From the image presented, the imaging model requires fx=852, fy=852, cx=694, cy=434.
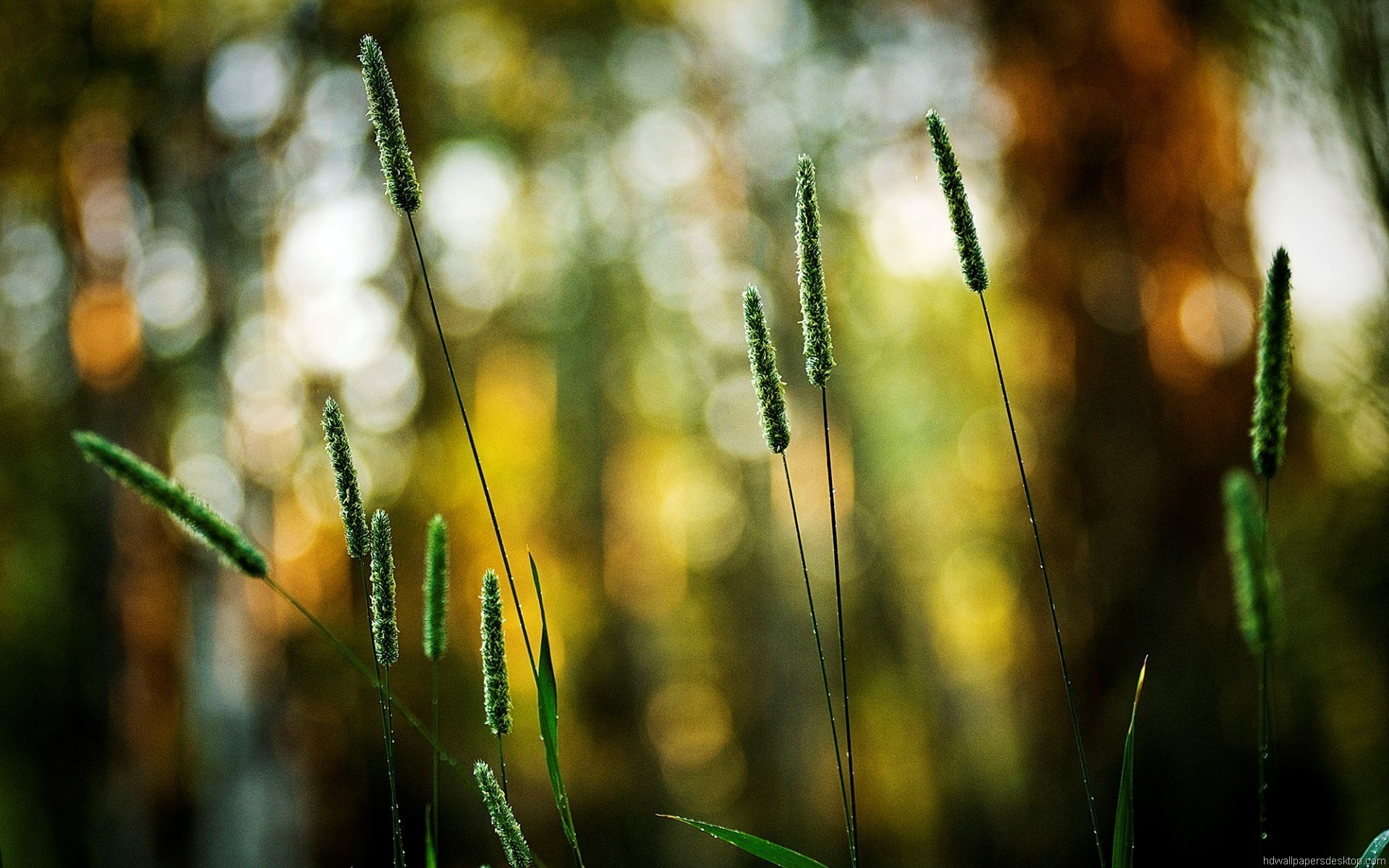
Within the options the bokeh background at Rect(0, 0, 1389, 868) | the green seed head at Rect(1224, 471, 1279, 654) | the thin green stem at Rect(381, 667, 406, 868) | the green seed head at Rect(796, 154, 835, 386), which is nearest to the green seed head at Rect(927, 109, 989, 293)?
the green seed head at Rect(796, 154, 835, 386)

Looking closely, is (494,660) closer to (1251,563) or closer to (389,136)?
(389,136)

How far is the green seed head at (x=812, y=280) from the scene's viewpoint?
643 millimetres

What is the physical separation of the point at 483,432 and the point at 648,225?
8.72ft

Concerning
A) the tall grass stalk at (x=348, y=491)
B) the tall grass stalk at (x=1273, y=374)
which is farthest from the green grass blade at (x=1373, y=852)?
the tall grass stalk at (x=348, y=491)

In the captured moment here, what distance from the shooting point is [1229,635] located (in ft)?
10.4

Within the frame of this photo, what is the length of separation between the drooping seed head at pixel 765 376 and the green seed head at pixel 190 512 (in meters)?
0.37

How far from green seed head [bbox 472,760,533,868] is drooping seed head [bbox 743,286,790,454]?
12.9 inches

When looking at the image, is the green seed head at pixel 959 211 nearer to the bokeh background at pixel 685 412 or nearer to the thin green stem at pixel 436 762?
the thin green stem at pixel 436 762

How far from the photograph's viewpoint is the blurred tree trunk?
315 cm

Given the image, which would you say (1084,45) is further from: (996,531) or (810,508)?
(810,508)

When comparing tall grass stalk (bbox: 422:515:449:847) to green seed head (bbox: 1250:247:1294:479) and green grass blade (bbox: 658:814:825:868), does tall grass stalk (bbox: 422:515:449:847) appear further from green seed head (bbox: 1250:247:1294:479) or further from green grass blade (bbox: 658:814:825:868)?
green seed head (bbox: 1250:247:1294:479)

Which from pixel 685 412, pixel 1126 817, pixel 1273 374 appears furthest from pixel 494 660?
pixel 685 412

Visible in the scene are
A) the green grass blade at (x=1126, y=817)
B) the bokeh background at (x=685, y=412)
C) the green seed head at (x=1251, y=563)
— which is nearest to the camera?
the green seed head at (x=1251, y=563)

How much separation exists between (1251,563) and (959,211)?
326mm
